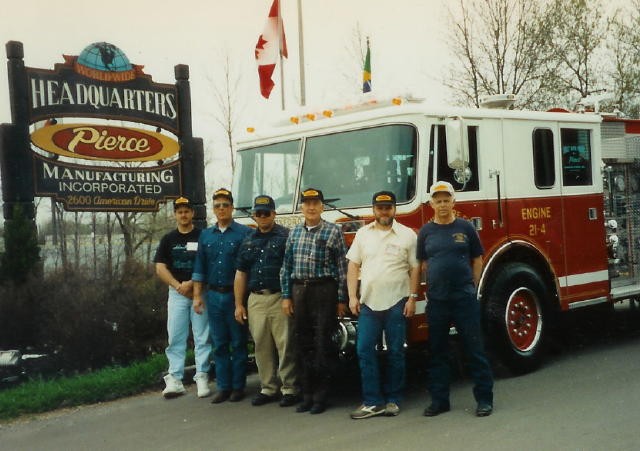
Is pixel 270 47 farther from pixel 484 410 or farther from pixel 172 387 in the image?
pixel 484 410

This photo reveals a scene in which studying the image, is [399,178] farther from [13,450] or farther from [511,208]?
[13,450]

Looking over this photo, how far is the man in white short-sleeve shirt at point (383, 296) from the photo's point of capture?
6207mm

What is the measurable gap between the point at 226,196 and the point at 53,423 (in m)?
2.51

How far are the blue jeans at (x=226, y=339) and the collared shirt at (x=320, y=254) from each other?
0.94m

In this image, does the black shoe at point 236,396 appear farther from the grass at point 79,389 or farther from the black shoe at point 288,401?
the grass at point 79,389

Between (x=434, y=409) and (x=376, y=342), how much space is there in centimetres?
70

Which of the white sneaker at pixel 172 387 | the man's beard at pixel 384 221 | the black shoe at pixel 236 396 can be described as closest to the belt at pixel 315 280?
the man's beard at pixel 384 221

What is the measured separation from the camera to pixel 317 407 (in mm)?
6477

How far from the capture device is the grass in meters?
7.18

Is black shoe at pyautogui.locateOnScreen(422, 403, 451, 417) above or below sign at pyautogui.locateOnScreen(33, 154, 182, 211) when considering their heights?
below

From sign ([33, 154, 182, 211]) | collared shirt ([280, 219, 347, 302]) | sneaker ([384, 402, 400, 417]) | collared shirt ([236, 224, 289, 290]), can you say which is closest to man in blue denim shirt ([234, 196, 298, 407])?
collared shirt ([236, 224, 289, 290])

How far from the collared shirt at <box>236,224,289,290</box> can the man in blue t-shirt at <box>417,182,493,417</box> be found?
1.31 m

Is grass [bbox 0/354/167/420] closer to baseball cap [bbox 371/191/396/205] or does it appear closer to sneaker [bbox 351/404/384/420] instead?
sneaker [bbox 351/404/384/420]

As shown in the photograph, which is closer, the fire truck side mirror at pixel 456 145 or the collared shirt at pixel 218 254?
the fire truck side mirror at pixel 456 145
